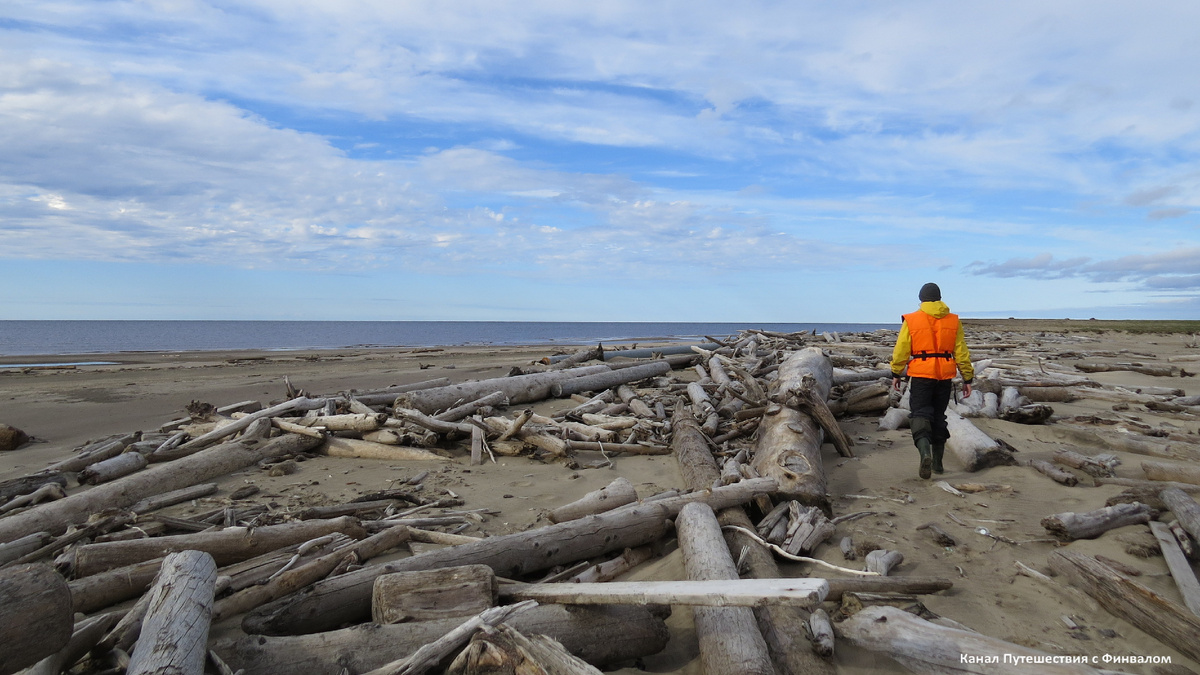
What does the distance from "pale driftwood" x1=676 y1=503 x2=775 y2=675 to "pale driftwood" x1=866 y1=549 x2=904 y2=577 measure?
1028 millimetres

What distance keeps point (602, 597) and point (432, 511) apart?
301 centimetres

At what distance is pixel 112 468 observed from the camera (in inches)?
273

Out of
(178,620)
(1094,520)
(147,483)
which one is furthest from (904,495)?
(147,483)

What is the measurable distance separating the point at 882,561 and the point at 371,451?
20.9ft

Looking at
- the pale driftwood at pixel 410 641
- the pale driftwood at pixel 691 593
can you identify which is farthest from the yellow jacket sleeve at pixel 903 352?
the pale driftwood at pixel 410 641

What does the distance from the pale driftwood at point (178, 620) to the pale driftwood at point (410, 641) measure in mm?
178

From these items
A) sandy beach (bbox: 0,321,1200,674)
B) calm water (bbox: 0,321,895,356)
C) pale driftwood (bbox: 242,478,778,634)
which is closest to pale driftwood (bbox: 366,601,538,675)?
pale driftwood (bbox: 242,478,778,634)

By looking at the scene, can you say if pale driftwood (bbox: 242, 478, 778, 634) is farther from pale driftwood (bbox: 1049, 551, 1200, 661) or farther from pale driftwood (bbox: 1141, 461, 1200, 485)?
pale driftwood (bbox: 1141, 461, 1200, 485)

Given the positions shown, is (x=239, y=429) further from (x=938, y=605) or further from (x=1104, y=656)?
(x=1104, y=656)

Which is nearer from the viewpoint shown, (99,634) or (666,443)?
(99,634)

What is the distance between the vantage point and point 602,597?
316cm

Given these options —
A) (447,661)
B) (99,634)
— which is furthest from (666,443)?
(99,634)

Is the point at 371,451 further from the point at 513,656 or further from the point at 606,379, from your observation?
the point at 513,656

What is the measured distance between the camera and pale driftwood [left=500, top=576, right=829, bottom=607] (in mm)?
2746
